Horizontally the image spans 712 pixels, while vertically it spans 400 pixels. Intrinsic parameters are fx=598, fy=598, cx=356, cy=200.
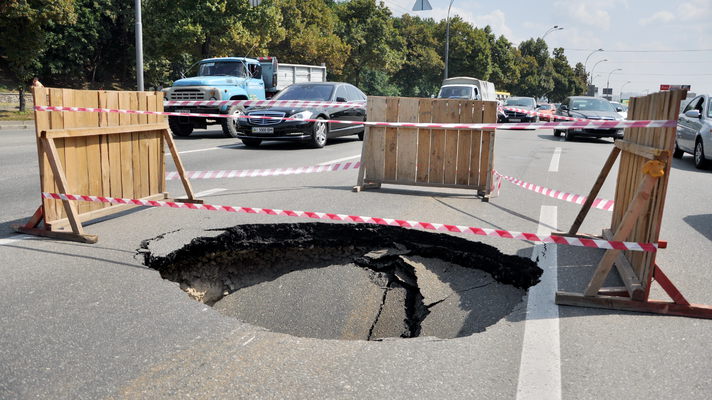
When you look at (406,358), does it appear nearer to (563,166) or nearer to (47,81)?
(563,166)

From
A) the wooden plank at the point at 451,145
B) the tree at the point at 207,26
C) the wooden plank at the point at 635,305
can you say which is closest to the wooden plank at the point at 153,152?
the wooden plank at the point at 451,145

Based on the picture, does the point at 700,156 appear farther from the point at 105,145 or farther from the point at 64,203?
the point at 64,203

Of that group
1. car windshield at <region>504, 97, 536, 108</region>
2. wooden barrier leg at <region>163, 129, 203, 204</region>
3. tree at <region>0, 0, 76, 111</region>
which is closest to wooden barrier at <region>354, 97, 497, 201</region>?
wooden barrier leg at <region>163, 129, 203, 204</region>

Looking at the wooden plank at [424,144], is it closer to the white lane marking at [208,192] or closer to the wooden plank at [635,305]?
the white lane marking at [208,192]

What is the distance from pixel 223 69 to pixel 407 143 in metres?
12.2

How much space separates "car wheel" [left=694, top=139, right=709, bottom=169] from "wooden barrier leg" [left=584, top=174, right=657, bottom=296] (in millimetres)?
11468

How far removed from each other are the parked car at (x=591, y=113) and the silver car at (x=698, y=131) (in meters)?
4.64

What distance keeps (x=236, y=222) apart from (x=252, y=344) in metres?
3.10

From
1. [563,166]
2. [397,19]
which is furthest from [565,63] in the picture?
[563,166]

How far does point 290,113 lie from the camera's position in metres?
15.1

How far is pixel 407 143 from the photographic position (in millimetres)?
9188

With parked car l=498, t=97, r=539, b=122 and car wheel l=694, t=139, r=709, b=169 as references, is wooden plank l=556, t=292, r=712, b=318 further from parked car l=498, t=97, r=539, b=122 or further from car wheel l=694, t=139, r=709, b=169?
parked car l=498, t=97, r=539, b=122

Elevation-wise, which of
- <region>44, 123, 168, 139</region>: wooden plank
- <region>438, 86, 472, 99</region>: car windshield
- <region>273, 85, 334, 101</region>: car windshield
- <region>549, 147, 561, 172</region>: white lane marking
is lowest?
<region>549, 147, 561, 172</region>: white lane marking

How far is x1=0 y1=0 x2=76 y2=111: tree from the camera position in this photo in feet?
67.7
